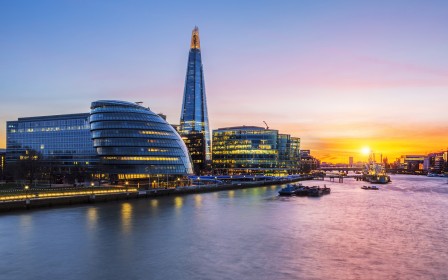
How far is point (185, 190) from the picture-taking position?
103 m

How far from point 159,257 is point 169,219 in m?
21.5

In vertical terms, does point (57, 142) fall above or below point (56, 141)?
below

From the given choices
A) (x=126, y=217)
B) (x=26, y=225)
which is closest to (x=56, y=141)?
(x=126, y=217)

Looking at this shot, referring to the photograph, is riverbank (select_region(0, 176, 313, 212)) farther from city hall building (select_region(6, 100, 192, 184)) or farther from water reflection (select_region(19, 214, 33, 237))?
city hall building (select_region(6, 100, 192, 184))

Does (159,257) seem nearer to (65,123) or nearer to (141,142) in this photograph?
(141,142)

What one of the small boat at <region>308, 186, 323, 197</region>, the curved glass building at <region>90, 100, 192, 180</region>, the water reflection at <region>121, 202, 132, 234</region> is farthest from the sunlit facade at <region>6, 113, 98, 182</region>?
the small boat at <region>308, 186, 323, 197</region>

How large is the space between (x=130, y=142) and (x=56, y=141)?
28.3 m

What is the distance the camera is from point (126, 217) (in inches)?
2188

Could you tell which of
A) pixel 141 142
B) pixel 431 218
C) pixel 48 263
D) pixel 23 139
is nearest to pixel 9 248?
pixel 48 263

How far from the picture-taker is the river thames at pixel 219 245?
29.4 meters

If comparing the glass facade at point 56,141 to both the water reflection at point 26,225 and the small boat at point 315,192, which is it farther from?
the water reflection at point 26,225

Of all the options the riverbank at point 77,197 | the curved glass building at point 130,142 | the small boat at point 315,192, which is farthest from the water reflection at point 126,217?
the small boat at point 315,192

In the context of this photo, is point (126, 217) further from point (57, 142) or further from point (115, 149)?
point (57, 142)

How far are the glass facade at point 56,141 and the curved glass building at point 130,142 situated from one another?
17.1 feet
